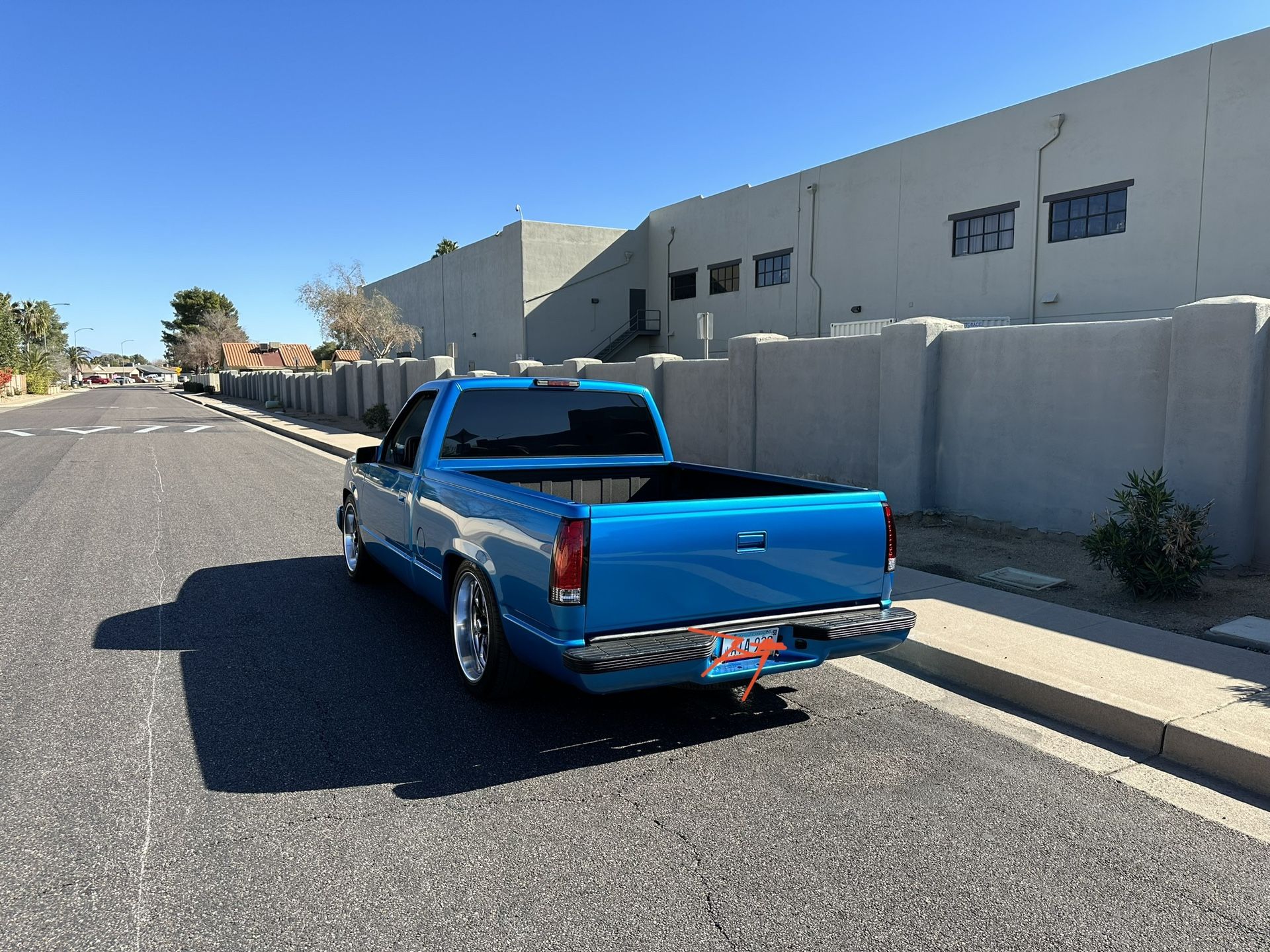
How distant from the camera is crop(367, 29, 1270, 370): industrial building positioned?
63.7 ft

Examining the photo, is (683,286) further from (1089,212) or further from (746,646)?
(746,646)

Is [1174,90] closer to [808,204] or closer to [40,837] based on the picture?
[808,204]

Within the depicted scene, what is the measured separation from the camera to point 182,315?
445 feet

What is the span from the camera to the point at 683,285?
3972 cm

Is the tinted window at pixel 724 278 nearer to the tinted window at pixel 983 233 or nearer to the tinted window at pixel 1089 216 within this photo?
the tinted window at pixel 983 233

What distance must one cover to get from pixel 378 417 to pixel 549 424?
22.7m

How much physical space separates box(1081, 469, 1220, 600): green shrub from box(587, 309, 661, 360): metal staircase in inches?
1389

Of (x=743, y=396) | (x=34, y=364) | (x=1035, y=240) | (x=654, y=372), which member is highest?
(x=1035, y=240)

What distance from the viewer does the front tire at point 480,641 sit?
4.68 meters

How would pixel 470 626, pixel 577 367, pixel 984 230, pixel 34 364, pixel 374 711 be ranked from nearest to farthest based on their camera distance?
pixel 374 711, pixel 470 626, pixel 577 367, pixel 984 230, pixel 34 364

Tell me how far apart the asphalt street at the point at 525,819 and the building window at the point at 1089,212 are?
20461 mm

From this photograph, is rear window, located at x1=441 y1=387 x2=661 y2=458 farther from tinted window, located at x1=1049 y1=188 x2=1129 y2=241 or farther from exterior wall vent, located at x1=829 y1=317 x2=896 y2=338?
exterior wall vent, located at x1=829 y1=317 x2=896 y2=338

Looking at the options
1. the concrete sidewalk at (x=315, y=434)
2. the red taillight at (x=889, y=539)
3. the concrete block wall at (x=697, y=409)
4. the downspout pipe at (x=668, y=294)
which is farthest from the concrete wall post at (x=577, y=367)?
the downspout pipe at (x=668, y=294)

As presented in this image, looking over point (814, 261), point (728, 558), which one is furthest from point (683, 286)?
point (728, 558)
